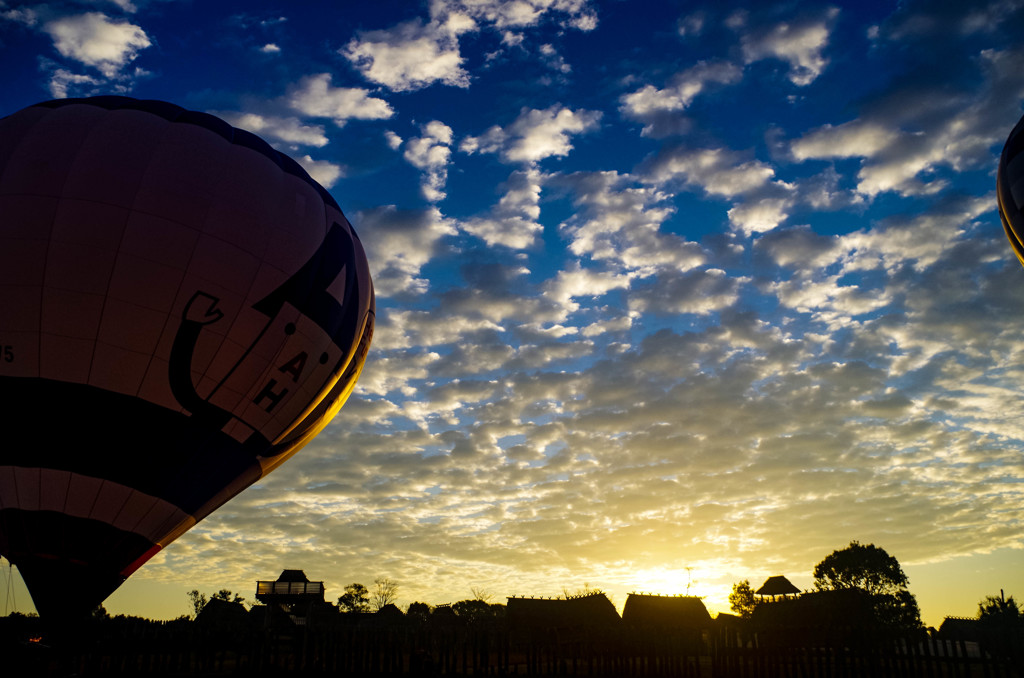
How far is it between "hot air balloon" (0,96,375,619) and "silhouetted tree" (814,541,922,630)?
80.9 metres

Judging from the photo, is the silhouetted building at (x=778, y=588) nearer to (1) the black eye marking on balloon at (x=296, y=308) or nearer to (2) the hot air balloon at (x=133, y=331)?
(1) the black eye marking on balloon at (x=296, y=308)

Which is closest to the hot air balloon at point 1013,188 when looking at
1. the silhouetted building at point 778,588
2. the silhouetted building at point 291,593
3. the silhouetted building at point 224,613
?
the silhouetted building at point 291,593

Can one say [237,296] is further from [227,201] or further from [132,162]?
[132,162]

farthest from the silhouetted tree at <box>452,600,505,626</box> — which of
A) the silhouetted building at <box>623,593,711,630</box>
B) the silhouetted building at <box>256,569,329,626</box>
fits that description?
the silhouetted building at <box>256,569,329,626</box>

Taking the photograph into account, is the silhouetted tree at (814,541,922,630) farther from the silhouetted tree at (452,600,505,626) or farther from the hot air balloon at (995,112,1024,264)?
the hot air balloon at (995,112,1024,264)

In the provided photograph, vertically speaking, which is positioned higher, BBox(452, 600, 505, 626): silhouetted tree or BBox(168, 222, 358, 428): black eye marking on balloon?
BBox(168, 222, 358, 428): black eye marking on balloon

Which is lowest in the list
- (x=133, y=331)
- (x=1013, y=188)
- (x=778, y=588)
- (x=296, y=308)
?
(x=778, y=588)

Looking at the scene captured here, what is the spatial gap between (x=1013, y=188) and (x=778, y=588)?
166ft

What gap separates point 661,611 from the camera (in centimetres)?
7344

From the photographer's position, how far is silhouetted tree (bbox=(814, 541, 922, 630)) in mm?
78250

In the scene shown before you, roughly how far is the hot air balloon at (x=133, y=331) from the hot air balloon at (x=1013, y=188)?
2125 cm

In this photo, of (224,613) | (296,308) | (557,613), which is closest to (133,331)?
(296,308)

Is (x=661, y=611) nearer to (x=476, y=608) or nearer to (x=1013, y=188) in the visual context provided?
(x=476, y=608)

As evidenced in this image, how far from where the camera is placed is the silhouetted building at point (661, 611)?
72.5 m
